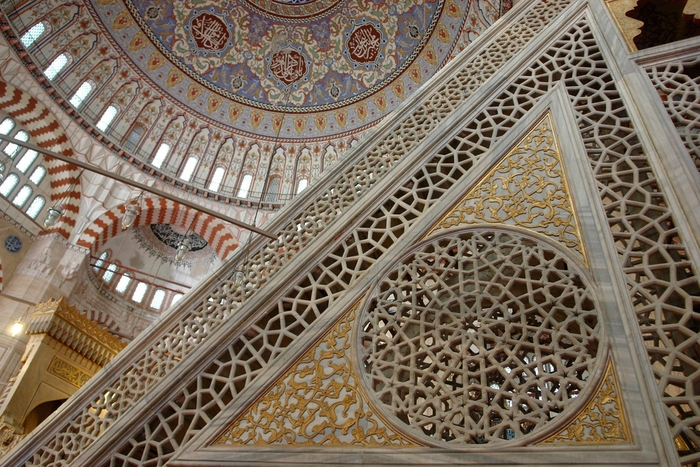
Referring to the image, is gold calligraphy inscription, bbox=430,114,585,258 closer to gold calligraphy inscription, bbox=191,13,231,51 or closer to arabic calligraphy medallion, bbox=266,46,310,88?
arabic calligraphy medallion, bbox=266,46,310,88

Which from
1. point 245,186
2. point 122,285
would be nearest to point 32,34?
point 245,186

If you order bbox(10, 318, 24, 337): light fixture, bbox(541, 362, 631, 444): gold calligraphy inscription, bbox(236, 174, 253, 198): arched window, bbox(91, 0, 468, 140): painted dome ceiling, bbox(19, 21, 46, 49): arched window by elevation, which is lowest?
bbox(541, 362, 631, 444): gold calligraphy inscription

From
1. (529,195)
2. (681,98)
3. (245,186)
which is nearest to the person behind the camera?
(529,195)

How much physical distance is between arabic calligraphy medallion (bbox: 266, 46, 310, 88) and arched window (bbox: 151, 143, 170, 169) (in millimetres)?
3828

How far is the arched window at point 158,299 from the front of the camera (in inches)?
542

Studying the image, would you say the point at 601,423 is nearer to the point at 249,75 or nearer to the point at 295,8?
the point at 249,75

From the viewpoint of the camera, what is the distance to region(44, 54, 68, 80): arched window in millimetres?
10297

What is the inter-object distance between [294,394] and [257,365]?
1.29 feet

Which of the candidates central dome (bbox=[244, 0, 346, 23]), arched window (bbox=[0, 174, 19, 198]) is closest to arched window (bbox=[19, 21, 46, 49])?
arched window (bbox=[0, 174, 19, 198])

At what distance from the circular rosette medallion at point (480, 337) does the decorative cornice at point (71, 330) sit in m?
8.46

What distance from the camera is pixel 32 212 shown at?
1015 cm

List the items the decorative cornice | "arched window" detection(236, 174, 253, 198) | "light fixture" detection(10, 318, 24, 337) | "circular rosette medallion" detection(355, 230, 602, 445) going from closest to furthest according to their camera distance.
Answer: "circular rosette medallion" detection(355, 230, 602, 445) → the decorative cornice → "light fixture" detection(10, 318, 24, 337) → "arched window" detection(236, 174, 253, 198)

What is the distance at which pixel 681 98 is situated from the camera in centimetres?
281

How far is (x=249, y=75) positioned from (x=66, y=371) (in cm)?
914
